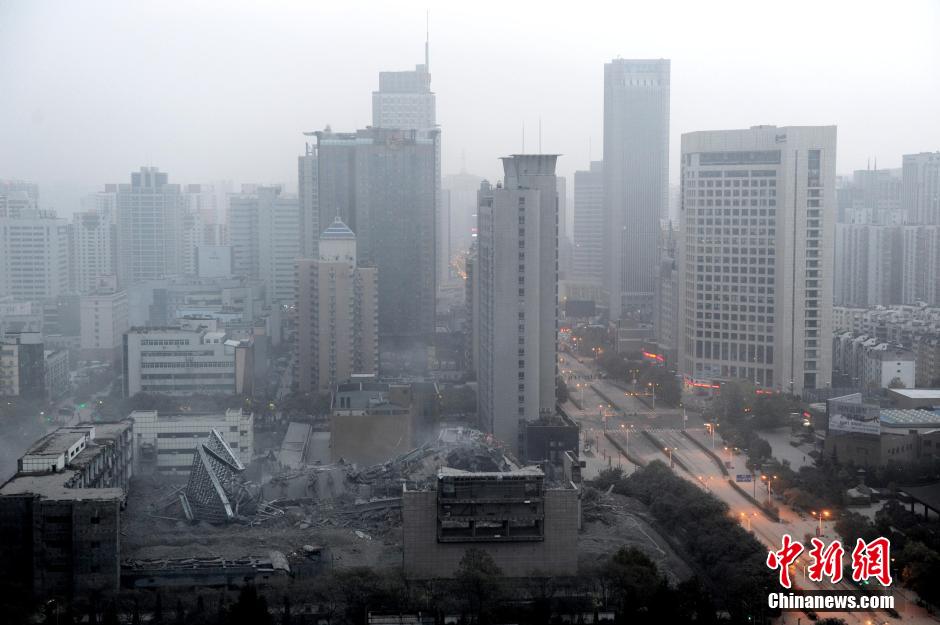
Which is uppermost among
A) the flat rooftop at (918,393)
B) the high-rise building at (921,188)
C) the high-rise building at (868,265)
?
the high-rise building at (921,188)

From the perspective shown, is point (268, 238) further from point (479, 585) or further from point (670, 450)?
point (479, 585)

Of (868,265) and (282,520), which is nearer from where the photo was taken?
(282,520)

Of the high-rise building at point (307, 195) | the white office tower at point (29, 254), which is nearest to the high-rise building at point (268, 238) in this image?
the high-rise building at point (307, 195)

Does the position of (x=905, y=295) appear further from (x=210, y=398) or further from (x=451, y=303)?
(x=210, y=398)

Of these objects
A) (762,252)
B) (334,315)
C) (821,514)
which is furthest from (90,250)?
(821,514)

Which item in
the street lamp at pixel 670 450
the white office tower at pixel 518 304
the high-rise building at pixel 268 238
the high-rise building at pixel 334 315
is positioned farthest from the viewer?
the high-rise building at pixel 268 238

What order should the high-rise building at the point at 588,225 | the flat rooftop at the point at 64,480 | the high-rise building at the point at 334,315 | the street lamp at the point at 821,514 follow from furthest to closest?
1. the high-rise building at the point at 588,225
2. the high-rise building at the point at 334,315
3. the street lamp at the point at 821,514
4. the flat rooftop at the point at 64,480

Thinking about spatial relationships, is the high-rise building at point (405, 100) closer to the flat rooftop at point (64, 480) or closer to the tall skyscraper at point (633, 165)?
the tall skyscraper at point (633, 165)

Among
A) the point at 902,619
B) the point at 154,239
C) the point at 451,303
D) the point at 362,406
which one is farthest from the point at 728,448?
the point at 154,239
